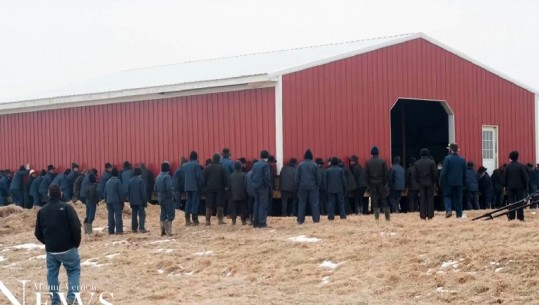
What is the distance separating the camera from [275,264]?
52.0 ft

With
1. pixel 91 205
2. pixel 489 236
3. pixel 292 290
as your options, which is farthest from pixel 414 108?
pixel 292 290

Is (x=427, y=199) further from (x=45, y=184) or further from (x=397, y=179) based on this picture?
(x=45, y=184)

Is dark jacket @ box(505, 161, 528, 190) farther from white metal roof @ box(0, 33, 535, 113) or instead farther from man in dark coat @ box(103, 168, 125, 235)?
man in dark coat @ box(103, 168, 125, 235)

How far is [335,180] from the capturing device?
21719 mm

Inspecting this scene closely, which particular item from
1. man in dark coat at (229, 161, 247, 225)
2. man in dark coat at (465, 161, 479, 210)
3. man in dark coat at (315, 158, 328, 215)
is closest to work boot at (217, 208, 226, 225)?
man in dark coat at (229, 161, 247, 225)

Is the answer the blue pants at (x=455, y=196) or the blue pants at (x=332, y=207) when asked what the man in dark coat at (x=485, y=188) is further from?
the blue pants at (x=332, y=207)

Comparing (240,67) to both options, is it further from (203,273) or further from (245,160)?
(203,273)

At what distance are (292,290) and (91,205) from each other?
8.78 m

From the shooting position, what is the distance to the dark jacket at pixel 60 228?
12914mm

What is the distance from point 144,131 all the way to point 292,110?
5663 millimetres

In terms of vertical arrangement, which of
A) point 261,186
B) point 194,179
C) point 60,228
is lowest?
point 60,228

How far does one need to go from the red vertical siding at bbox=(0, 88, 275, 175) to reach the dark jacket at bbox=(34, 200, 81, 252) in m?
12.3

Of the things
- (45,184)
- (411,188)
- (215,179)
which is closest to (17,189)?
(45,184)

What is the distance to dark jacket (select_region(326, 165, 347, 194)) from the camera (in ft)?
71.3
